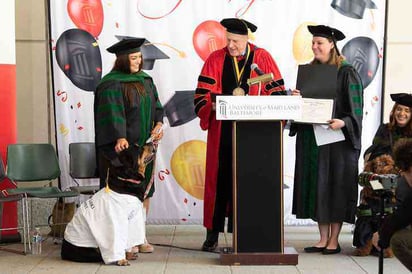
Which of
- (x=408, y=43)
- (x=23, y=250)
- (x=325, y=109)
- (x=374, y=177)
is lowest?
(x=23, y=250)

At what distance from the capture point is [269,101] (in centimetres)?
556

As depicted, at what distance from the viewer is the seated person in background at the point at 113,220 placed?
5.70 m

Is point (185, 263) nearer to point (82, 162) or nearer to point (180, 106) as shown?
point (82, 162)

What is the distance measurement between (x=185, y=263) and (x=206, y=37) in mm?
2724

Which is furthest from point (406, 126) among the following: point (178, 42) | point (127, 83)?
point (178, 42)

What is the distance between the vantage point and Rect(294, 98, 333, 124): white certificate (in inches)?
243

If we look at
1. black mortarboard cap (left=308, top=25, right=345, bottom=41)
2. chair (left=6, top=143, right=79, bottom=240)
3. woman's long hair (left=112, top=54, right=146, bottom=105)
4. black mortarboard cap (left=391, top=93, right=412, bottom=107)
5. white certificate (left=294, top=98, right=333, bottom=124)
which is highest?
black mortarboard cap (left=308, top=25, right=345, bottom=41)

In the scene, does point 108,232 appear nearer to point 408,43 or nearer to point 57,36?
point 57,36

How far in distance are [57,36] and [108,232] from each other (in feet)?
8.84

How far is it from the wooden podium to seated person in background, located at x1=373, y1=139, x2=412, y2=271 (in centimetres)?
147

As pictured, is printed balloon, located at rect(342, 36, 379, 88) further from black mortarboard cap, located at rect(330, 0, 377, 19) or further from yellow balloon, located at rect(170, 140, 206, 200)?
yellow balloon, located at rect(170, 140, 206, 200)

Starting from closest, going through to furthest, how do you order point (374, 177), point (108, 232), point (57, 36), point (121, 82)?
point (374, 177)
point (108, 232)
point (121, 82)
point (57, 36)

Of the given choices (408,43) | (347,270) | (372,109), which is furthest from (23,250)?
(408,43)

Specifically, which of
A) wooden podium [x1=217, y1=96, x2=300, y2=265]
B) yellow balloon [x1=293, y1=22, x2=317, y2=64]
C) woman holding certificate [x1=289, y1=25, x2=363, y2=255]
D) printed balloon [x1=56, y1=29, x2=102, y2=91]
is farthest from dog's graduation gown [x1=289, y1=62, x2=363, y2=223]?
printed balloon [x1=56, y1=29, x2=102, y2=91]
